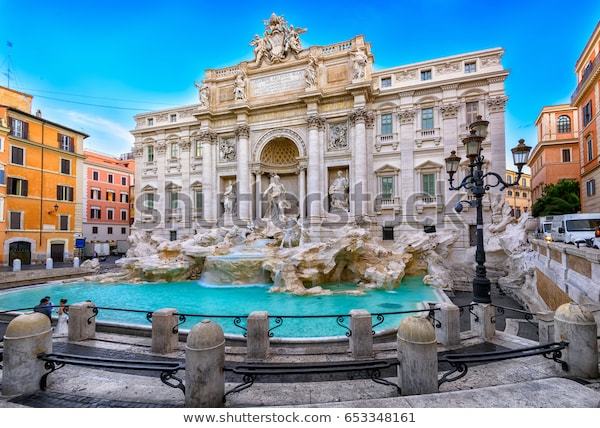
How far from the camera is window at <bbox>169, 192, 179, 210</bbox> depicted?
25.7m

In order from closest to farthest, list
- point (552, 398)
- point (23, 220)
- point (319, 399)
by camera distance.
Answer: point (552, 398), point (319, 399), point (23, 220)

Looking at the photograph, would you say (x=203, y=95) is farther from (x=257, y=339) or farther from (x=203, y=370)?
(x=203, y=370)

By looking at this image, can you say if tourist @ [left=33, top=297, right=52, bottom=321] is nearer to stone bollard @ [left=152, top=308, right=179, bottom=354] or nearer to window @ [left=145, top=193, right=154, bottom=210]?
stone bollard @ [left=152, top=308, right=179, bottom=354]

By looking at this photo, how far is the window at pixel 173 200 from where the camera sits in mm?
25719

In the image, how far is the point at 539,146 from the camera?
2703 cm

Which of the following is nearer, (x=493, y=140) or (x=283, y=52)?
(x=493, y=140)

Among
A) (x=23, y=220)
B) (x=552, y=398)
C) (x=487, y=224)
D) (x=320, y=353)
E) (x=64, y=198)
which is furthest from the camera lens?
(x=64, y=198)

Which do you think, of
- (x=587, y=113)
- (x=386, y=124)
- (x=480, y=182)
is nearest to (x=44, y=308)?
(x=480, y=182)

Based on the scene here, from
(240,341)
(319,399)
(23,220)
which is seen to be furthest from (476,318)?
(23,220)

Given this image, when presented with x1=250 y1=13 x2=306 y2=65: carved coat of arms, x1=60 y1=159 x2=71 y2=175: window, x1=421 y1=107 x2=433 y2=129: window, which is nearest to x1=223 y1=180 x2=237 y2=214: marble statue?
x1=250 y1=13 x2=306 y2=65: carved coat of arms

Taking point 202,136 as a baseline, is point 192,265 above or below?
below

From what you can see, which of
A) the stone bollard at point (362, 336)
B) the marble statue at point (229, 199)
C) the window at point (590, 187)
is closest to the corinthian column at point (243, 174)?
the marble statue at point (229, 199)

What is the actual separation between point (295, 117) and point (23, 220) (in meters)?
21.8

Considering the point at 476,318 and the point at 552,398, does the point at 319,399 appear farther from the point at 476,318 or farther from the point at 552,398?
the point at 476,318
